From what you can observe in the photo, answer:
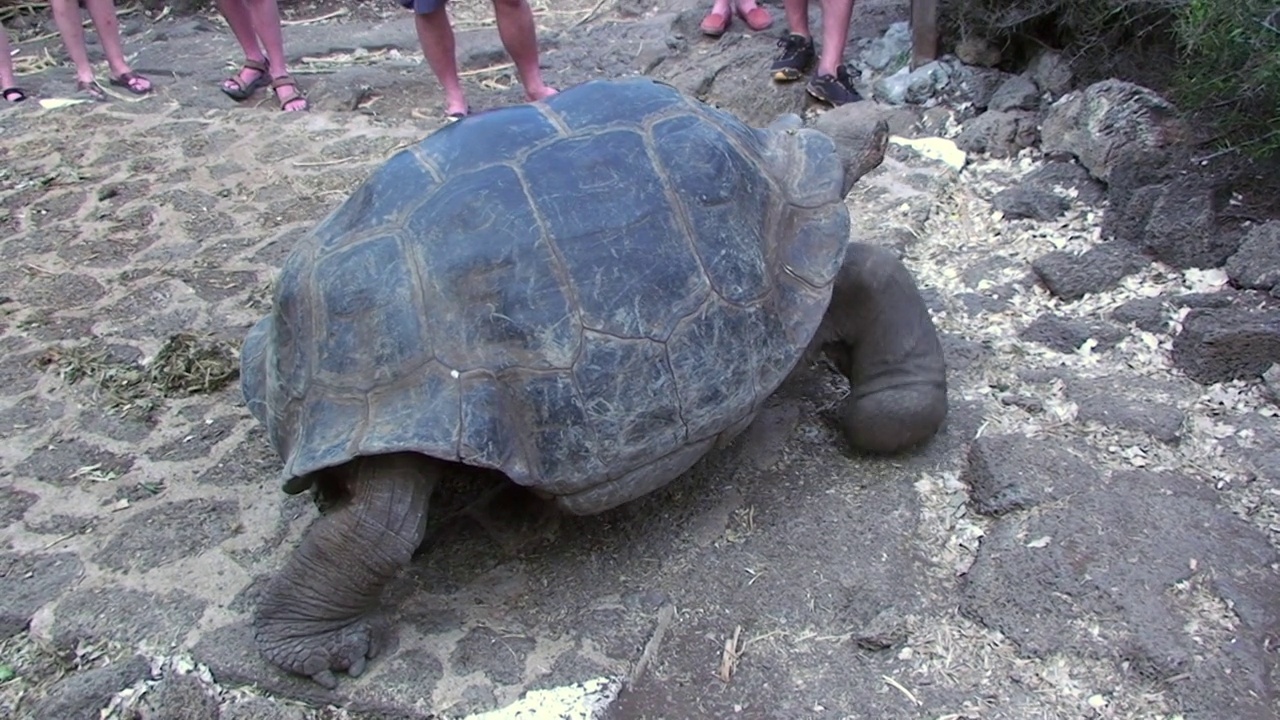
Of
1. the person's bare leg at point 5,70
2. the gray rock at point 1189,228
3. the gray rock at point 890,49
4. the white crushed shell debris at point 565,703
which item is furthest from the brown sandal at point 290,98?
the white crushed shell debris at point 565,703

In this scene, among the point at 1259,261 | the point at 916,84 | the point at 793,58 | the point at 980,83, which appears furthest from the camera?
the point at 793,58

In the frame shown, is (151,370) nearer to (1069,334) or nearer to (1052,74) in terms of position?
(1069,334)

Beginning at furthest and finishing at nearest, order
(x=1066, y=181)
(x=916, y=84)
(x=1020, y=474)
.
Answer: (x=916, y=84) → (x=1066, y=181) → (x=1020, y=474)

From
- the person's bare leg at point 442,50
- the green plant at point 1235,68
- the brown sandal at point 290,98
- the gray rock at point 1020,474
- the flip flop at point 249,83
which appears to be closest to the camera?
the gray rock at point 1020,474

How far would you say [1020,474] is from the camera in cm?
273

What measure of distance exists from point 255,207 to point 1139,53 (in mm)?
3757

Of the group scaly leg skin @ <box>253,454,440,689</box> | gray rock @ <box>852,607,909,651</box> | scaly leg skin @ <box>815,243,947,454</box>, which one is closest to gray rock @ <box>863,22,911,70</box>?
scaly leg skin @ <box>815,243,947,454</box>

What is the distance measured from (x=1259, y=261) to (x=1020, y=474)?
130 centimetres

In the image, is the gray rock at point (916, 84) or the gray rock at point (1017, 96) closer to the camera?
the gray rock at point (1017, 96)

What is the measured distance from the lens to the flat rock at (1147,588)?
2225mm

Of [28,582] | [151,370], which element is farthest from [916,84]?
[28,582]

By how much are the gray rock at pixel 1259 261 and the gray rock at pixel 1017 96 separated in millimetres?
1422

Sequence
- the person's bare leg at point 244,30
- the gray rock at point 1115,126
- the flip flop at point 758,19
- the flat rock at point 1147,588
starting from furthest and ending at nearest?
the flip flop at point 758,19
the person's bare leg at point 244,30
the gray rock at point 1115,126
the flat rock at point 1147,588

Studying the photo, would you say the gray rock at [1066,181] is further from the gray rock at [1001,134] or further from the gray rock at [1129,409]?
the gray rock at [1129,409]
